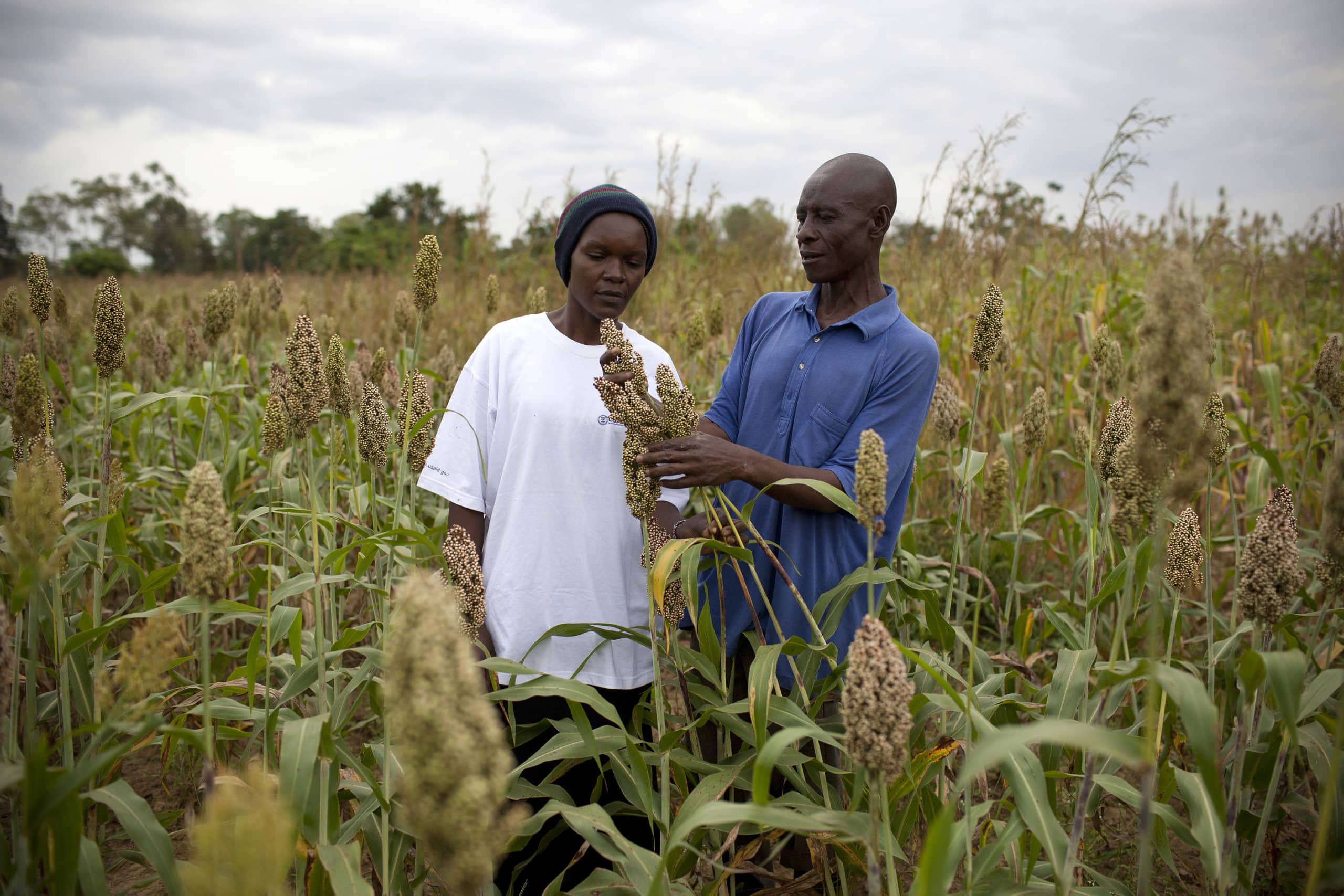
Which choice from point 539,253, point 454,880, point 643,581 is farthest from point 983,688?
point 539,253

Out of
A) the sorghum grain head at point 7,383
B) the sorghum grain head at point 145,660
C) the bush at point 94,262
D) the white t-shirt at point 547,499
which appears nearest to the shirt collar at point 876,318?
the white t-shirt at point 547,499

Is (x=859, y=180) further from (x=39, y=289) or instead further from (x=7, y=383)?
(x=7, y=383)

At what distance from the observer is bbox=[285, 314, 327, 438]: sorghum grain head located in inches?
63.9

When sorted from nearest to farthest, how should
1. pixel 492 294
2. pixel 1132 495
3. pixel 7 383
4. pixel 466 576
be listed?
1. pixel 1132 495
2. pixel 466 576
3. pixel 7 383
4. pixel 492 294

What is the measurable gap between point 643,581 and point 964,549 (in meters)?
1.56

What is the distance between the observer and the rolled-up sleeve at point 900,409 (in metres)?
2.15

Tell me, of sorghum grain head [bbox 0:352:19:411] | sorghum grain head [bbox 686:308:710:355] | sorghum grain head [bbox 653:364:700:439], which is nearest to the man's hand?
sorghum grain head [bbox 653:364:700:439]

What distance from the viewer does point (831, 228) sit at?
87.5 inches

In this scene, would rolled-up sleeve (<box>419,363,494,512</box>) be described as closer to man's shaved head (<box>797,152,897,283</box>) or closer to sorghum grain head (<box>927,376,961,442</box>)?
man's shaved head (<box>797,152,897,283</box>)

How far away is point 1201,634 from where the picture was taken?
3275 mm

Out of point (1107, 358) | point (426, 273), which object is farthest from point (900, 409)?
point (426, 273)

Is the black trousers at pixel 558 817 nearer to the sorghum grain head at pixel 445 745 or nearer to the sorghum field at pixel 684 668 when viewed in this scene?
the sorghum field at pixel 684 668

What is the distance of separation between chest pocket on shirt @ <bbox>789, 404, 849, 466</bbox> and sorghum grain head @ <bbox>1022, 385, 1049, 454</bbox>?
3.01 feet

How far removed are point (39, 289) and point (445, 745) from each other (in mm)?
2012
